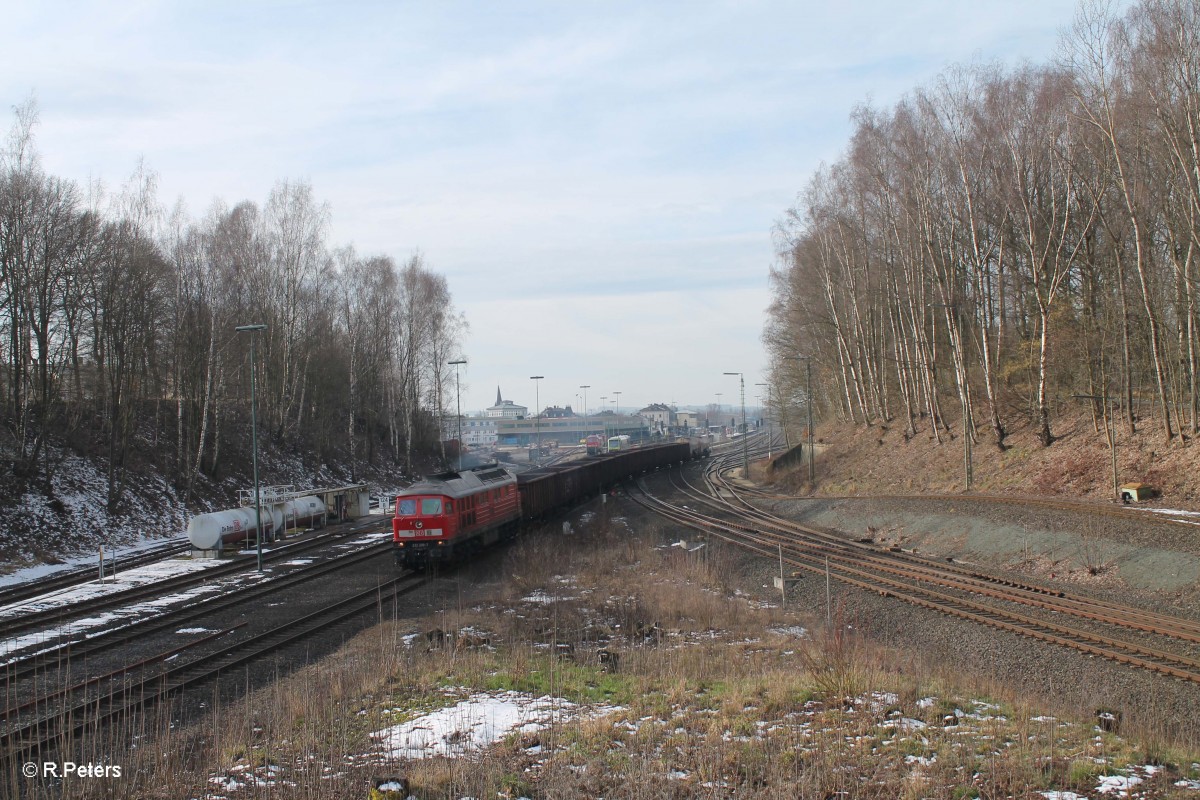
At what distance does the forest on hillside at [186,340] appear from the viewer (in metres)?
28.9

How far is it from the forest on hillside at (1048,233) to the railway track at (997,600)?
28.9 feet

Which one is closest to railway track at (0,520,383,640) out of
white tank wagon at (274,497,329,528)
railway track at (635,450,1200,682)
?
white tank wagon at (274,497,329,528)

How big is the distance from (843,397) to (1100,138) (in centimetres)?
3232

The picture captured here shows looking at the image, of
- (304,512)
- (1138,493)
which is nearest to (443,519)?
(304,512)

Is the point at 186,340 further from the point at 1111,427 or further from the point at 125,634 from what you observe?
the point at 1111,427

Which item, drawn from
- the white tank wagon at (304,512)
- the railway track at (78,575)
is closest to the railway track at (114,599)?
the railway track at (78,575)

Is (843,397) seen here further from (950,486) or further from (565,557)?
(565,557)

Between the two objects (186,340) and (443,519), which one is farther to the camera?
(186,340)

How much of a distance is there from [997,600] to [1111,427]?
11.0 metres

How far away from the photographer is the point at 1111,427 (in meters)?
24.4

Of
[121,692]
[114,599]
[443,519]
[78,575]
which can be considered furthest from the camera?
[78,575]

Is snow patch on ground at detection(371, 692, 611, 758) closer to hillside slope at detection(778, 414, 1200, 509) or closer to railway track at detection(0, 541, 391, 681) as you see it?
railway track at detection(0, 541, 391, 681)

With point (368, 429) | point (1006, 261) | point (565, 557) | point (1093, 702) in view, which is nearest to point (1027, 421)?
point (1006, 261)

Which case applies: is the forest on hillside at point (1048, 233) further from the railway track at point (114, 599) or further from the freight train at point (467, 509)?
the railway track at point (114, 599)
